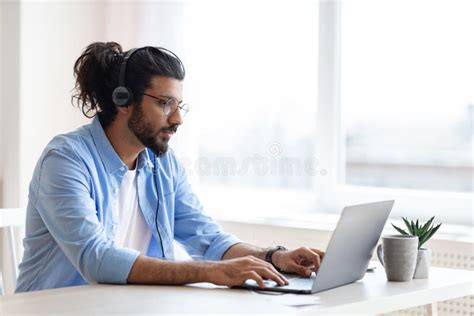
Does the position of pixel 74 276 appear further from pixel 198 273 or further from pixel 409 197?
pixel 409 197

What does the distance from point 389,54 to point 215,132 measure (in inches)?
33.8

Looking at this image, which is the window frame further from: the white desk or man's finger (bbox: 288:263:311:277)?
the white desk

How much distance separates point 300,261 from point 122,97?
2.13ft

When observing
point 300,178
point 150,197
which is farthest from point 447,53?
point 150,197

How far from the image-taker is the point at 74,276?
2043 mm

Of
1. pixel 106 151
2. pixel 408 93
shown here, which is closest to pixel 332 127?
pixel 408 93

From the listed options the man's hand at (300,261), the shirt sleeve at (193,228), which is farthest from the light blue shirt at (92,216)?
the man's hand at (300,261)

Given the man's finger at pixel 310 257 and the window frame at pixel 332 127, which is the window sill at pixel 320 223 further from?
the man's finger at pixel 310 257

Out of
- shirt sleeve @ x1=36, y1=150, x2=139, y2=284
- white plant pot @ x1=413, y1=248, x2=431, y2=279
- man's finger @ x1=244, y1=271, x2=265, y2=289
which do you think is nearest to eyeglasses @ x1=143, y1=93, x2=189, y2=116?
shirt sleeve @ x1=36, y1=150, x2=139, y2=284

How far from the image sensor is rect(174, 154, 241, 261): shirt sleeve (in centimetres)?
230

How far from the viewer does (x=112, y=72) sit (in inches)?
90.4

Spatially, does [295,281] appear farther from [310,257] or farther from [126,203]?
[126,203]

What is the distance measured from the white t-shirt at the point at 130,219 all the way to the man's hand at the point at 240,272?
1.60 feet

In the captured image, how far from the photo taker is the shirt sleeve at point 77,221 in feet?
6.08
